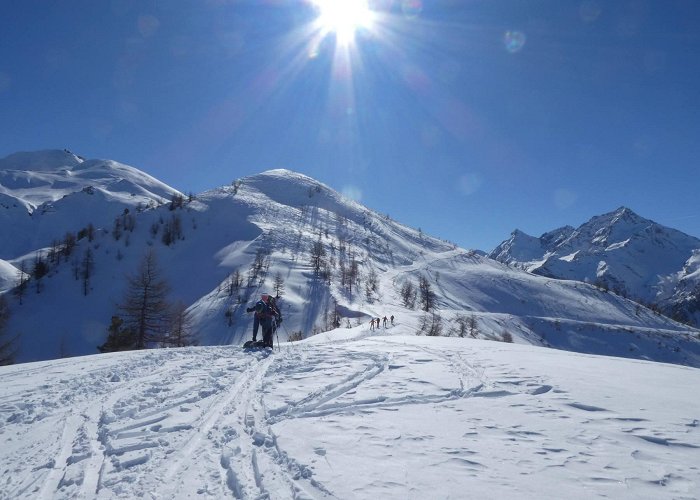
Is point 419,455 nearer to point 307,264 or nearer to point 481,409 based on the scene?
point 481,409

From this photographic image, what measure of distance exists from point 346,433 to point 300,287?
7080 cm

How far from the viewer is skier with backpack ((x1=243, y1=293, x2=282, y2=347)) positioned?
15469 mm

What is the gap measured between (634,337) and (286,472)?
11543 centimetres

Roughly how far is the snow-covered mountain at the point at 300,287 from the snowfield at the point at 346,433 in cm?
4183

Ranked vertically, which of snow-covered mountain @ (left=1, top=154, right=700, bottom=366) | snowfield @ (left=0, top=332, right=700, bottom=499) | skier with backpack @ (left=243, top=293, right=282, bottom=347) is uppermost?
snow-covered mountain @ (left=1, top=154, right=700, bottom=366)

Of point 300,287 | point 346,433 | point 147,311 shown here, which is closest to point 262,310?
point 346,433

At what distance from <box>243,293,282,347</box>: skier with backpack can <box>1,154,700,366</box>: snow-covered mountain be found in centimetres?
3626

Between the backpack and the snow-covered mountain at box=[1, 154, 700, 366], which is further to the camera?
the snow-covered mountain at box=[1, 154, 700, 366]

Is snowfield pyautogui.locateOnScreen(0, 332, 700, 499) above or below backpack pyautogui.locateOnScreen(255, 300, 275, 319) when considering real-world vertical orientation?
below

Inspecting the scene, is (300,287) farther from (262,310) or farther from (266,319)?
(266,319)

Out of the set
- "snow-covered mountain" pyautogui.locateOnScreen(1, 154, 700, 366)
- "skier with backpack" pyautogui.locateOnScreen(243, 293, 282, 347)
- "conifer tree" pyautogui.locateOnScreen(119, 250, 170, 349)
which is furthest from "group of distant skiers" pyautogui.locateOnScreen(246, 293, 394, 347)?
"snow-covered mountain" pyautogui.locateOnScreen(1, 154, 700, 366)

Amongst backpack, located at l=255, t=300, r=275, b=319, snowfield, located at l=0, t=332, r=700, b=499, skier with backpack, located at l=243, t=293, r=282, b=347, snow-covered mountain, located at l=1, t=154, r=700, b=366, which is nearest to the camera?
snowfield, located at l=0, t=332, r=700, b=499

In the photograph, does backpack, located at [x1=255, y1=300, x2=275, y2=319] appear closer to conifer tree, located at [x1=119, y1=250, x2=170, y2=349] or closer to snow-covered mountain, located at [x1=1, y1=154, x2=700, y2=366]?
conifer tree, located at [x1=119, y1=250, x2=170, y2=349]

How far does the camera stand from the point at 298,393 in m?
8.38
